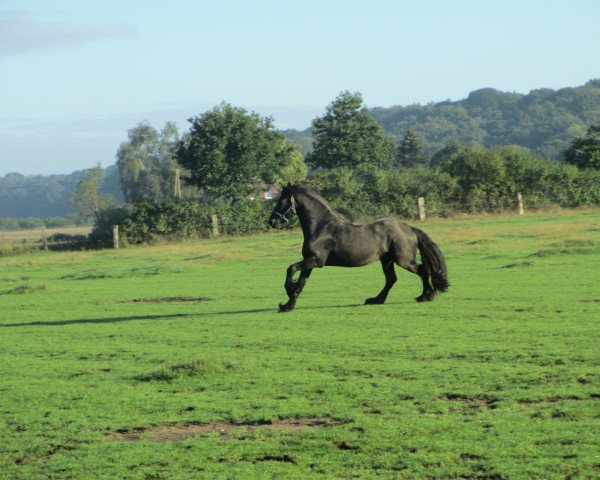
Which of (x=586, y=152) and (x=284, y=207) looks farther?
(x=586, y=152)

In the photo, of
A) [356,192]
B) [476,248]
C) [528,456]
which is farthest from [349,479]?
[356,192]

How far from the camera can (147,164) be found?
130m

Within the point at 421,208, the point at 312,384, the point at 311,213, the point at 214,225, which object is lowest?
the point at 312,384

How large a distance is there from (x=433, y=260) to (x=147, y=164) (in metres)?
115

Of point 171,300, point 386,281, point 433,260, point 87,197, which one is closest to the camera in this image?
point 433,260

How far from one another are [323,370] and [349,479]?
4.30 meters

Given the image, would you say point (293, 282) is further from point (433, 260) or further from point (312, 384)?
point (312, 384)

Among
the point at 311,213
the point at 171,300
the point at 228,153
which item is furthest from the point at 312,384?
the point at 228,153

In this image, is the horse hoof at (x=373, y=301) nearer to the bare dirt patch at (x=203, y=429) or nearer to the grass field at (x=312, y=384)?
the grass field at (x=312, y=384)

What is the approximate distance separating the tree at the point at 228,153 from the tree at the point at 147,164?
211 feet

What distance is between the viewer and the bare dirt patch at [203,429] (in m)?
8.86

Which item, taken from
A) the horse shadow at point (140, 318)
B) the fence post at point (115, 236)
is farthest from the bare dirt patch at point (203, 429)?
the fence post at point (115, 236)

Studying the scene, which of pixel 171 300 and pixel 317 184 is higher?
pixel 317 184

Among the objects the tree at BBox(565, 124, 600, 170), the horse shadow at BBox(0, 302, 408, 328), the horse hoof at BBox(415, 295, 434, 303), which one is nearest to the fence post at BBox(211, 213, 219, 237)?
the tree at BBox(565, 124, 600, 170)
